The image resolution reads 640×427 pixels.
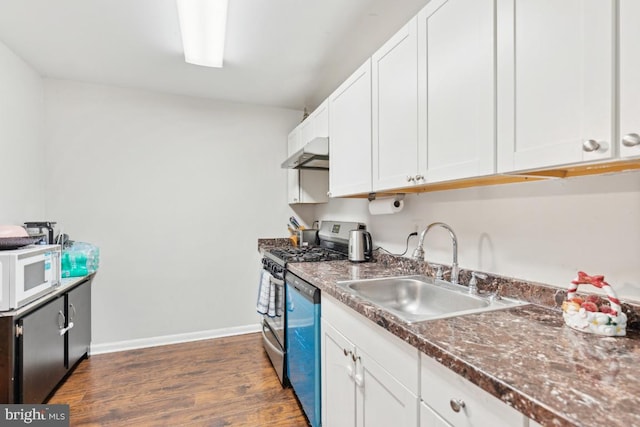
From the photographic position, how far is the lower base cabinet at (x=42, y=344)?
1.67 metres

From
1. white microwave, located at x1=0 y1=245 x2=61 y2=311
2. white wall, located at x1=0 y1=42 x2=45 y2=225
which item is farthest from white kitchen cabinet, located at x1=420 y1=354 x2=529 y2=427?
white wall, located at x1=0 y1=42 x2=45 y2=225

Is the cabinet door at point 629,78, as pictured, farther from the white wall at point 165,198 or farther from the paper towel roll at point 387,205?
the white wall at point 165,198

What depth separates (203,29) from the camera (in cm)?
190

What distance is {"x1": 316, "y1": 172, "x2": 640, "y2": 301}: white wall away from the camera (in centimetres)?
99

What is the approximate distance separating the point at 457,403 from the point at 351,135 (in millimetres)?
1586

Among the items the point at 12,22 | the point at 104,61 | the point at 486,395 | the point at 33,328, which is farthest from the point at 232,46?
the point at 486,395

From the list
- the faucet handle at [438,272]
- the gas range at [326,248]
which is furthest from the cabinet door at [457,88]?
the gas range at [326,248]

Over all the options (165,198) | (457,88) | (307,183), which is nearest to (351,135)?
(457,88)

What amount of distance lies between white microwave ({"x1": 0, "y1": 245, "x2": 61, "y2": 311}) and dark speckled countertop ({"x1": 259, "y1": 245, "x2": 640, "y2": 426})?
73.1 inches

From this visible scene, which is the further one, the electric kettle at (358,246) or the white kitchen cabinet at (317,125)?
the white kitchen cabinet at (317,125)

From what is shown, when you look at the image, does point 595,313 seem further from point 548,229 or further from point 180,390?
point 180,390

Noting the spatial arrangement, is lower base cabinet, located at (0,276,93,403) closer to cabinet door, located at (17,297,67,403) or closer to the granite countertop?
cabinet door, located at (17,297,67,403)

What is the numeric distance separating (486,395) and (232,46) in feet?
7.89

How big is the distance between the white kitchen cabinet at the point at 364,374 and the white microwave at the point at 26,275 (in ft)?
5.62
